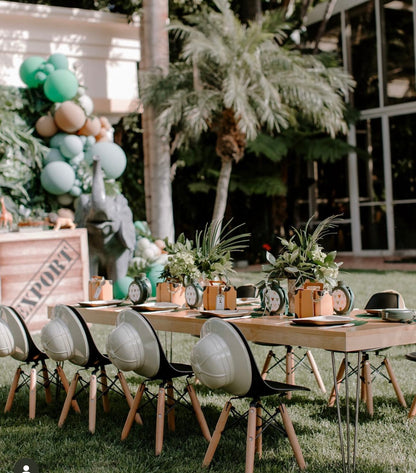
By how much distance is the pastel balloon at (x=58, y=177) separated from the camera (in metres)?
10.5

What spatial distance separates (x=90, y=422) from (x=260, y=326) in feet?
4.37

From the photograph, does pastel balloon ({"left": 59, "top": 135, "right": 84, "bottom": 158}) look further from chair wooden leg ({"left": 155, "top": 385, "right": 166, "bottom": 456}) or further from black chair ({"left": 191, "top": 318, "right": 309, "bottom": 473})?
black chair ({"left": 191, "top": 318, "right": 309, "bottom": 473})

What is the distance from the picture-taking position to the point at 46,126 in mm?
10773

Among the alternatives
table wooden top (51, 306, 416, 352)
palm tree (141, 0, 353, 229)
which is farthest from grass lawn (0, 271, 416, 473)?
palm tree (141, 0, 353, 229)

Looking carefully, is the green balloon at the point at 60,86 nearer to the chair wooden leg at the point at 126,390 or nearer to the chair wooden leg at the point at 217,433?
the chair wooden leg at the point at 126,390

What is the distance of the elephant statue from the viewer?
8.20 meters

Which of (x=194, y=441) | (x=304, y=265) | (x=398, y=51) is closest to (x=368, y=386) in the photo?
(x=304, y=265)

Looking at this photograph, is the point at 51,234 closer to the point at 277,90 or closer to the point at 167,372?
the point at 167,372

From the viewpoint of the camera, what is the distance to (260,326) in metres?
3.76

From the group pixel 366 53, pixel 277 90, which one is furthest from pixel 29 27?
pixel 366 53

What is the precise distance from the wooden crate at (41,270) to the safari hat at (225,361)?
16.4 ft

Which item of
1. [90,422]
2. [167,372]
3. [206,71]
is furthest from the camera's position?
[206,71]

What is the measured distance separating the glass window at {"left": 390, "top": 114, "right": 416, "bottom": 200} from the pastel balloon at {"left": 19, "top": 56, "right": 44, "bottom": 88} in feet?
26.8

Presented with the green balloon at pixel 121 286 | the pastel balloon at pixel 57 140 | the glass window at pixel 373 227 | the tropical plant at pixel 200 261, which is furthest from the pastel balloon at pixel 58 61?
the glass window at pixel 373 227
